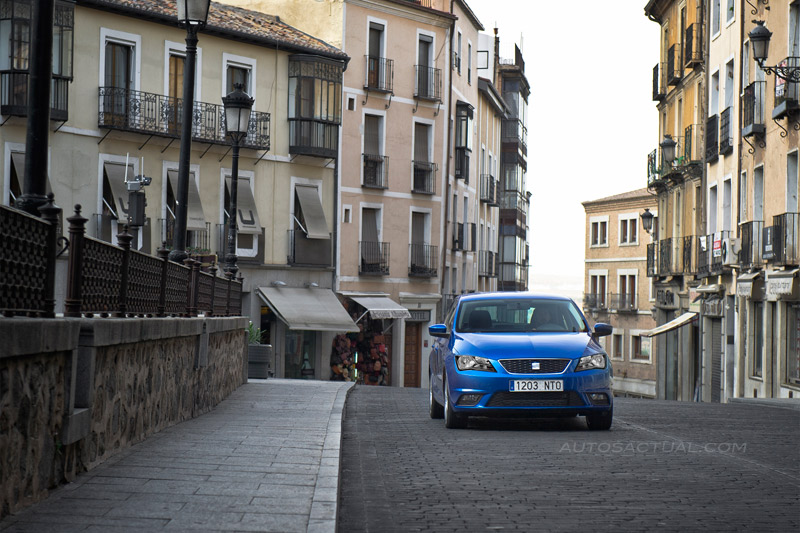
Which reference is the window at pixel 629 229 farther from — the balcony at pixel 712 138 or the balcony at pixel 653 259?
the balcony at pixel 712 138

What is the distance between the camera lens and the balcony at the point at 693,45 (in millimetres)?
41000

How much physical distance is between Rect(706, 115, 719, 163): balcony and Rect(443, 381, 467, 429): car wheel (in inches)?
1050

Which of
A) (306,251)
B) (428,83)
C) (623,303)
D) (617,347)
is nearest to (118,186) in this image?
(306,251)

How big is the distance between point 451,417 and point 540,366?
4.31 ft

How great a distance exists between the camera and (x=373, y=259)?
47500 millimetres

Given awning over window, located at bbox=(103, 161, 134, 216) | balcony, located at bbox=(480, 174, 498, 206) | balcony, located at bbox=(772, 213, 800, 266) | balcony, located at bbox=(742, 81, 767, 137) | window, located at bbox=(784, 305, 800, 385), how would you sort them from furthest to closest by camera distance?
balcony, located at bbox=(480, 174, 498, 206), awning over window, located at bbox=(103, 161, 134, 216), balcony, located at bbox=(742, 81, 767, 137), window, located at bbox=(784, 305, 800, 385), balcony, located at bbox=(772, 213, 800, 266)

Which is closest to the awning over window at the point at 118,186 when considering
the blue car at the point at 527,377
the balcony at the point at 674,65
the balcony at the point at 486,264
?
the balcony at the point at 674,65

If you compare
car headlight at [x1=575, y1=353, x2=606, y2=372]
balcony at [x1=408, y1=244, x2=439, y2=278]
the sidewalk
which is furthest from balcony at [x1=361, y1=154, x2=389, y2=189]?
the sidewalk

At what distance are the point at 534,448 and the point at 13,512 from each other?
631 cm

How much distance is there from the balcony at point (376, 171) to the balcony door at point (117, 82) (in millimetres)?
12393

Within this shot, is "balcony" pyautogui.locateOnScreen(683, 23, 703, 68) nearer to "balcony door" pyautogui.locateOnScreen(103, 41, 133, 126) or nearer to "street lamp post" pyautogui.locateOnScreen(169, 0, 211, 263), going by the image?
"balcony door" pyautogui.locateOnScreen(103, 41, 133, 126)

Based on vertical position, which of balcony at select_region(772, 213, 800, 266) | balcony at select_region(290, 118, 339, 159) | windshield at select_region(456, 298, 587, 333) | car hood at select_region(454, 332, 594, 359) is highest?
balcony at select_region(290, 118, 339, 159)

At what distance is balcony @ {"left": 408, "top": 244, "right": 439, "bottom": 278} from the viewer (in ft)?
162

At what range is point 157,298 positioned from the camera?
39.6ft
